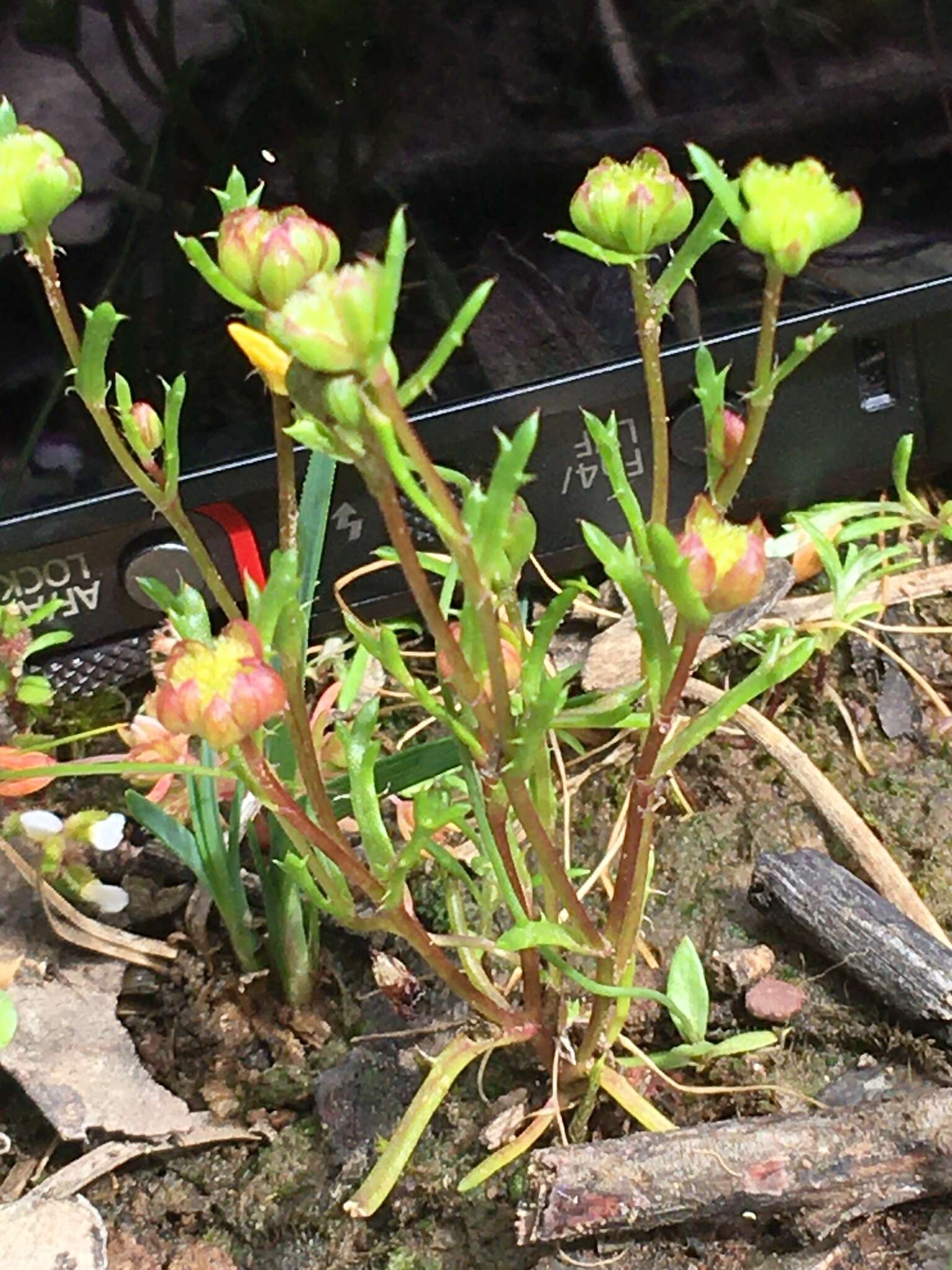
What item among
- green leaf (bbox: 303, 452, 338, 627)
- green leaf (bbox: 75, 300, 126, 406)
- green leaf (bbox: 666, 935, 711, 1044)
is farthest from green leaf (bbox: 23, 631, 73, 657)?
green leaf (bbox: 666, 935, 711, 1044)

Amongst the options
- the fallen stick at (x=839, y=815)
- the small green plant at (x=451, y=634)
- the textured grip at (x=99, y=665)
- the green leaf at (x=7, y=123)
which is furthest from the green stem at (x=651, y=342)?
the textured grip at (x=99, y=665)

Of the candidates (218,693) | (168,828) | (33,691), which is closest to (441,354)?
(218,693)

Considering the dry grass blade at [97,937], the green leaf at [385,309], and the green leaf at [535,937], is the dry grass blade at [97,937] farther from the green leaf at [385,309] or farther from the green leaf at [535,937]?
the green leaf at [385,309]

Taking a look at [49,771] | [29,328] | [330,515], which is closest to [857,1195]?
[49,771]

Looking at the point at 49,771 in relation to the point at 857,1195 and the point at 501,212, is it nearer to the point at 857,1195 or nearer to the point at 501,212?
the point at 857,1195

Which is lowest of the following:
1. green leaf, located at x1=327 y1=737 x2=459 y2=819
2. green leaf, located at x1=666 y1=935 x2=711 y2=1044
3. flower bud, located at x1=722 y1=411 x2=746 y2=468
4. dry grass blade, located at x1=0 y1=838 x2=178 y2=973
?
green leaf, located at x1=666 y1=935 x2=711 y2=1044

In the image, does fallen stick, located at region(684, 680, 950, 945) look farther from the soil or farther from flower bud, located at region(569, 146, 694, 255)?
flower bud, located at region(569, 146, 694, 255)

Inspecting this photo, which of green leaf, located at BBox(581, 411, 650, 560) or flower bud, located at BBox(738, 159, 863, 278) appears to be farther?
green leaf, located at BBox(581, 411, 650, 560)

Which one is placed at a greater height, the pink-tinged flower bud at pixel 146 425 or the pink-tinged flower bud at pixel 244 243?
the pink-tinged flower bud at pixel 244 243
